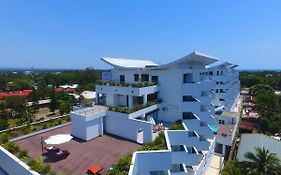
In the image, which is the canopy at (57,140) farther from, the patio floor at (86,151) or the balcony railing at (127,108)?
the balcony railing at (127,108)

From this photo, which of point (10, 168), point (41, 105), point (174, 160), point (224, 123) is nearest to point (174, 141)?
point (174, 160)

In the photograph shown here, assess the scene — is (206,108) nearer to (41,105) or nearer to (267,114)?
(267,114)

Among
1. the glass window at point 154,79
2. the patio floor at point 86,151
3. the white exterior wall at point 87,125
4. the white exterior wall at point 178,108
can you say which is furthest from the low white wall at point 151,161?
the glass window at point 154,79

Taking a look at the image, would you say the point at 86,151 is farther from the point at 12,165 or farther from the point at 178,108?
the point at 178,108

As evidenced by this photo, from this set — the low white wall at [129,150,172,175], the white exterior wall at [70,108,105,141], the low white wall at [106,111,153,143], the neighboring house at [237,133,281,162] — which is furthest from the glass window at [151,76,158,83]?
the neighboring house at [237,133,281,162]

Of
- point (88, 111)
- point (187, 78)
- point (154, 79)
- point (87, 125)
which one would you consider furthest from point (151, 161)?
point (187, 78)

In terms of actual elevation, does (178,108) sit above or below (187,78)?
below

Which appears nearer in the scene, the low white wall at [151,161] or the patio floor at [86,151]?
the low white wall at [151,161]
